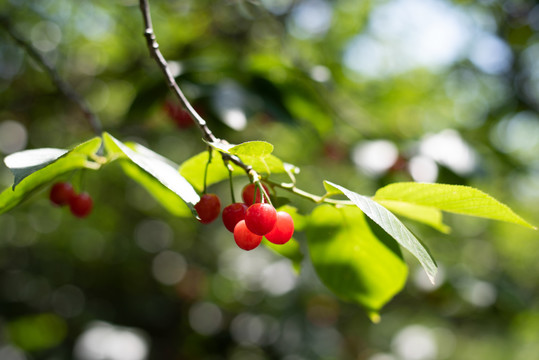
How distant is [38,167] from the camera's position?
0.90 meters

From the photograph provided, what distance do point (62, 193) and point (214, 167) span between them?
606 mm

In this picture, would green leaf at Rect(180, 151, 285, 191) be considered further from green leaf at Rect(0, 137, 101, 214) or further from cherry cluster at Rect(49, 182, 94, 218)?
cherry cluster at Rect(49, 182, 94, 218)

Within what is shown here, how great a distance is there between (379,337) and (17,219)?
5.07 meters

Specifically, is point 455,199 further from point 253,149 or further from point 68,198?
point 68,198

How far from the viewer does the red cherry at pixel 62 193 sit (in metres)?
1.38

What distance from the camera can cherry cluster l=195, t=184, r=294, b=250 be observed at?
0.88 meters

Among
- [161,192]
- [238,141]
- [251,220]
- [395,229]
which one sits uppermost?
[395,229]

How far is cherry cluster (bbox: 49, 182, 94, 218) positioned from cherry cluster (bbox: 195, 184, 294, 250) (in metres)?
0.57

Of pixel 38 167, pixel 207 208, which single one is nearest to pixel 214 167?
pixel 207 208

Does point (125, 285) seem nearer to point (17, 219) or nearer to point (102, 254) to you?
point (102, 254)

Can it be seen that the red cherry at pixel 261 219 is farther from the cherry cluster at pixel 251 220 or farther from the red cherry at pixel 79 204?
the red cherry at pixel 79 204

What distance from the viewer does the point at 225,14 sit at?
4.01 metres

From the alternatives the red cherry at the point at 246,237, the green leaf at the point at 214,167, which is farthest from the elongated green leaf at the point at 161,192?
the red cherry at the point at 246,237

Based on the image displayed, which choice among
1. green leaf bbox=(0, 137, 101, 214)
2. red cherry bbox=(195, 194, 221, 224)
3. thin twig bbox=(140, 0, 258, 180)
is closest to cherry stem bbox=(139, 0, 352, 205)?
thin twig bbox=(140, 0, 258, 180)
